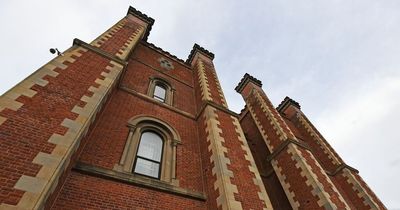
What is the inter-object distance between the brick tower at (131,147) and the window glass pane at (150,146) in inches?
1.5

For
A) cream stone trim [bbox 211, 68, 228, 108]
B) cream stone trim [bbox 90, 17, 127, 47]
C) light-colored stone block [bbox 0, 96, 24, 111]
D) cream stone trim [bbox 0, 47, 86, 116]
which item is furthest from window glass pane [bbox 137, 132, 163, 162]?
cream stone trim [bbox 211, 68, 228, 108]

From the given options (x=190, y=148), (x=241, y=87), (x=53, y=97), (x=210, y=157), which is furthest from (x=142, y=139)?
(x=241, y=87)

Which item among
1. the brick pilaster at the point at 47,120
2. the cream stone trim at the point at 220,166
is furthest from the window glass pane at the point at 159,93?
the brick pilaster at the point at 47,120

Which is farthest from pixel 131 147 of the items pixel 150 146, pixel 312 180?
pixel 312 180

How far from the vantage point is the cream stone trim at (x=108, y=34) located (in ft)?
30.1

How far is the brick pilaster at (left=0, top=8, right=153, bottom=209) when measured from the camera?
369 cm

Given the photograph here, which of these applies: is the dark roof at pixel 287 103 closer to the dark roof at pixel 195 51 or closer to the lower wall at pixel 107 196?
the dark roof at pixel 195 51

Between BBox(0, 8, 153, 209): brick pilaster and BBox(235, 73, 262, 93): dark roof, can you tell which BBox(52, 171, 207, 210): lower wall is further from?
BBox(235, 73, 262, 93): dark roof

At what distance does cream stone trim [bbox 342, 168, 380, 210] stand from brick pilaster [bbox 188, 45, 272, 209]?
8728mm

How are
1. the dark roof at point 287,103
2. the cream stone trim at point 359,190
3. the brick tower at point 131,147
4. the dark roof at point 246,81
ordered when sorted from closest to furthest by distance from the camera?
the brick tower at point 131,147, the cream stone trim at point 359,190, the dark roof at point 246,81, the dark roof at point 287,103

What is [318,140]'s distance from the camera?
17156 mm

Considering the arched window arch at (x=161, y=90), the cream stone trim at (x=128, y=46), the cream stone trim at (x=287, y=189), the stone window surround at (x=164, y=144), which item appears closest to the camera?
the stone window surround at (x=164, y=144)

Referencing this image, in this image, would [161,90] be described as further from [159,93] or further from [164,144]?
[164,144]

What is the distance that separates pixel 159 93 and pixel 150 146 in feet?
14.7
